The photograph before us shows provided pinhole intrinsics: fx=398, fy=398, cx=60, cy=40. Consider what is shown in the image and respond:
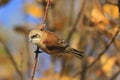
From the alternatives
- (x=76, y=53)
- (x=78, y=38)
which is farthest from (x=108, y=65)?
(x=76, y=53)

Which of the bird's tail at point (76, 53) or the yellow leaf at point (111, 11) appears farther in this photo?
the yellow leaf at point (111, 11)

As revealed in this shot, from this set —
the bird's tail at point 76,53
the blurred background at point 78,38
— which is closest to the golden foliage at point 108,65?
the blurred background at point 78,38

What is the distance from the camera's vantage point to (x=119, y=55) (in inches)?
74.4

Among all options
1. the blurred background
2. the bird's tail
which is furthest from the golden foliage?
the bird's tail

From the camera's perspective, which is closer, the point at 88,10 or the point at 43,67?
the point at 88,10

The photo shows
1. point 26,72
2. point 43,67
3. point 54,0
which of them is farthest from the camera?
point 43,67

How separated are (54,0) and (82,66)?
0.34 meters

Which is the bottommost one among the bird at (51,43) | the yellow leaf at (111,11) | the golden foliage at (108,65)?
the golden foliage at (108,65)

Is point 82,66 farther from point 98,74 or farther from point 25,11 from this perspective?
point 25,11

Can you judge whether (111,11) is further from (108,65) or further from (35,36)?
(35,36)

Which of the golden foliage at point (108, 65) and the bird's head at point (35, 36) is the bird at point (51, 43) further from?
the golden foliage at point (108, 65)

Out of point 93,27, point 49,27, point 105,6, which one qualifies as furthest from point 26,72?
point 105,6

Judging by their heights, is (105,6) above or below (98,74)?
above

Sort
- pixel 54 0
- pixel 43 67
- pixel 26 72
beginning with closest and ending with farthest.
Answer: pixel 26 72 < pixel 54 0 < pixel 43 67
